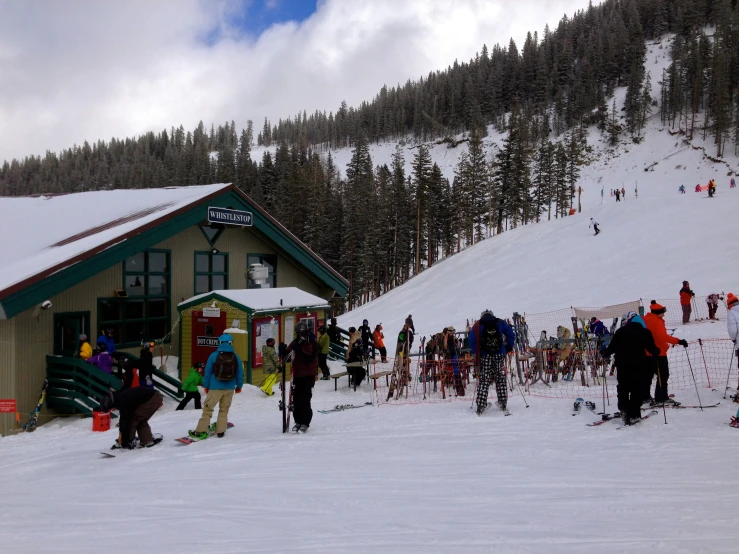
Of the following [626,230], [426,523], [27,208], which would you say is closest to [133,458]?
[426,523]

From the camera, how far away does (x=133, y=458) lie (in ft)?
24.5

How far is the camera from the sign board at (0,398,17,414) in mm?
11508

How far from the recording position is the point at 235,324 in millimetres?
14438

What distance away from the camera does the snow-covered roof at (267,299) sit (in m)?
15.0

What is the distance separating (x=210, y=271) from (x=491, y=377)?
11011 millimetres

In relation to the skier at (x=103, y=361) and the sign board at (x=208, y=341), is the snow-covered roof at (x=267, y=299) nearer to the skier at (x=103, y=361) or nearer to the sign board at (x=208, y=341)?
the sign board at (x=208, y=341)

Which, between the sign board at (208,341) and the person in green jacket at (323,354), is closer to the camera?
the sign board at (208,341)

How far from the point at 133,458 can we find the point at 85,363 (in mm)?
5278

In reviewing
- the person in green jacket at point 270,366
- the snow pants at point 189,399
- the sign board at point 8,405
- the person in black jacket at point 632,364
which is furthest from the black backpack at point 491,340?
the sign board at point 8,405

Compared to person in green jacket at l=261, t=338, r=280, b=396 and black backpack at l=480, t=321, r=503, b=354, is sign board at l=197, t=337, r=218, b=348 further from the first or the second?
black backpack at l=480, t=321, r=503, b=354

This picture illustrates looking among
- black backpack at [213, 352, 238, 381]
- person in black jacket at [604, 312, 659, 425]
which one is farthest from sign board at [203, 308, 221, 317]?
person in black jacket at [604, 312, 659, 425]

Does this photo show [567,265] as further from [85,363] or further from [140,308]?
[85,363]

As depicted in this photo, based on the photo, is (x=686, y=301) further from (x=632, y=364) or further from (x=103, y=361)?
(x=103, y=361)

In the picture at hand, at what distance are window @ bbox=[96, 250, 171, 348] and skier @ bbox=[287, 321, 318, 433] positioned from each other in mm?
7859
